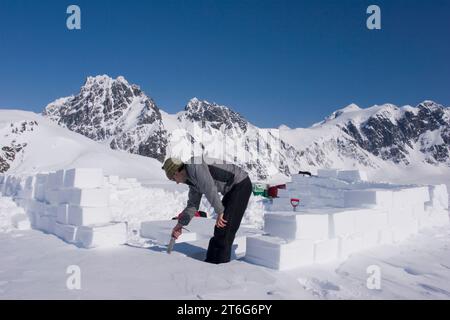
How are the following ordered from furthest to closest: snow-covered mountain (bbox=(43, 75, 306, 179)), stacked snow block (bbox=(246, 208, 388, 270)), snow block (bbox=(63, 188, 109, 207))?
snow-covered mountain (bbox=(43, 75, 306, 179)) → snow block (bbox=(63, 188, 109, 207)) → stacked snow block (bbox=(246, 208, 388, 270))

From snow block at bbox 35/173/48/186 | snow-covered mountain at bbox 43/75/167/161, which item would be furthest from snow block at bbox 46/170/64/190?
snow-covered mountain at bbox 43/75/167/161

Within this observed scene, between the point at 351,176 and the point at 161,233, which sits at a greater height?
the point at 351,176

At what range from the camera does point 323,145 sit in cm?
15175

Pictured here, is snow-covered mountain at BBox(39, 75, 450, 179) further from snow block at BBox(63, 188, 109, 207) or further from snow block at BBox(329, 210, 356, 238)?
snow block at BBox(329, 210, 356, 238)

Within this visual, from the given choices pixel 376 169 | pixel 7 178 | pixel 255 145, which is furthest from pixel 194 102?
pixel 7 178

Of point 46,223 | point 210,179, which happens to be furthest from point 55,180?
point 210,179

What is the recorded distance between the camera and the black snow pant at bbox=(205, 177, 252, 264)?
3871 mm

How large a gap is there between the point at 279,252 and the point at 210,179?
960mm

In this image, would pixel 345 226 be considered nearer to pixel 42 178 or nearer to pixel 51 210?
pixel 51 210

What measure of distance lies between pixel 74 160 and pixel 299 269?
22071 millimetres

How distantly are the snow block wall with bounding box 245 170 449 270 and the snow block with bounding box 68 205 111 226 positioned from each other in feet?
8.05

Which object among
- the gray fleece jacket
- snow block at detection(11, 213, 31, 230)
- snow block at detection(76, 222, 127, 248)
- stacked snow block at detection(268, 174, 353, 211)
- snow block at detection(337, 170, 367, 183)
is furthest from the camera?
snow block at detection(337, 170, 367, 183)

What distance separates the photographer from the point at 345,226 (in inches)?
175
